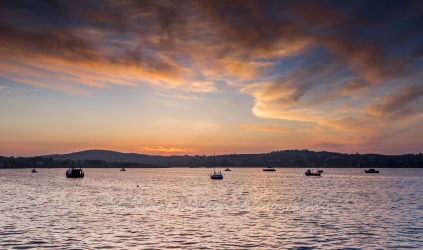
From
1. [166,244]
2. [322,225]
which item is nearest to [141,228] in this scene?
[166,244]

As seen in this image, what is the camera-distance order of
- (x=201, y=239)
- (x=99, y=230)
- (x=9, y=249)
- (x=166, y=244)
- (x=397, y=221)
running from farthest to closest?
1. (x=397, y=221)
2. (x=99, y=230)
3. (x=201, y=239)
4. (x=166, y=244)
5. (x=9, y=249)

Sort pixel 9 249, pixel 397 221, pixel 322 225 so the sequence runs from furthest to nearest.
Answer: pixel 397 221, pixel 322 225, pixel 9 249

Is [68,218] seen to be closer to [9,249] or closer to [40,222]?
[40,222]

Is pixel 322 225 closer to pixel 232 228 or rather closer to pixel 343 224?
pixel 343 224

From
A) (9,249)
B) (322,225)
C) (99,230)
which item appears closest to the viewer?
(9,249)

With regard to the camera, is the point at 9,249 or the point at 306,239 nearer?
the point at 9,249

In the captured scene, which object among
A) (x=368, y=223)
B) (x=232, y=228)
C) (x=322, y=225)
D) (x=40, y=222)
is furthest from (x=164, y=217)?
(x=368, y=223)

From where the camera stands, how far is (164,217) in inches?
2018

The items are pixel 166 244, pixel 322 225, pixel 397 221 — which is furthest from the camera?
pixel 397 221

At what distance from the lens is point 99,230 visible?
40.4m

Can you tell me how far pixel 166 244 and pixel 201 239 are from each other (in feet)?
13.6

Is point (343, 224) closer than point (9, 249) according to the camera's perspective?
No

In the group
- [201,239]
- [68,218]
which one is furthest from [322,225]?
[68,218]

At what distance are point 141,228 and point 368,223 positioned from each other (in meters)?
30.3
